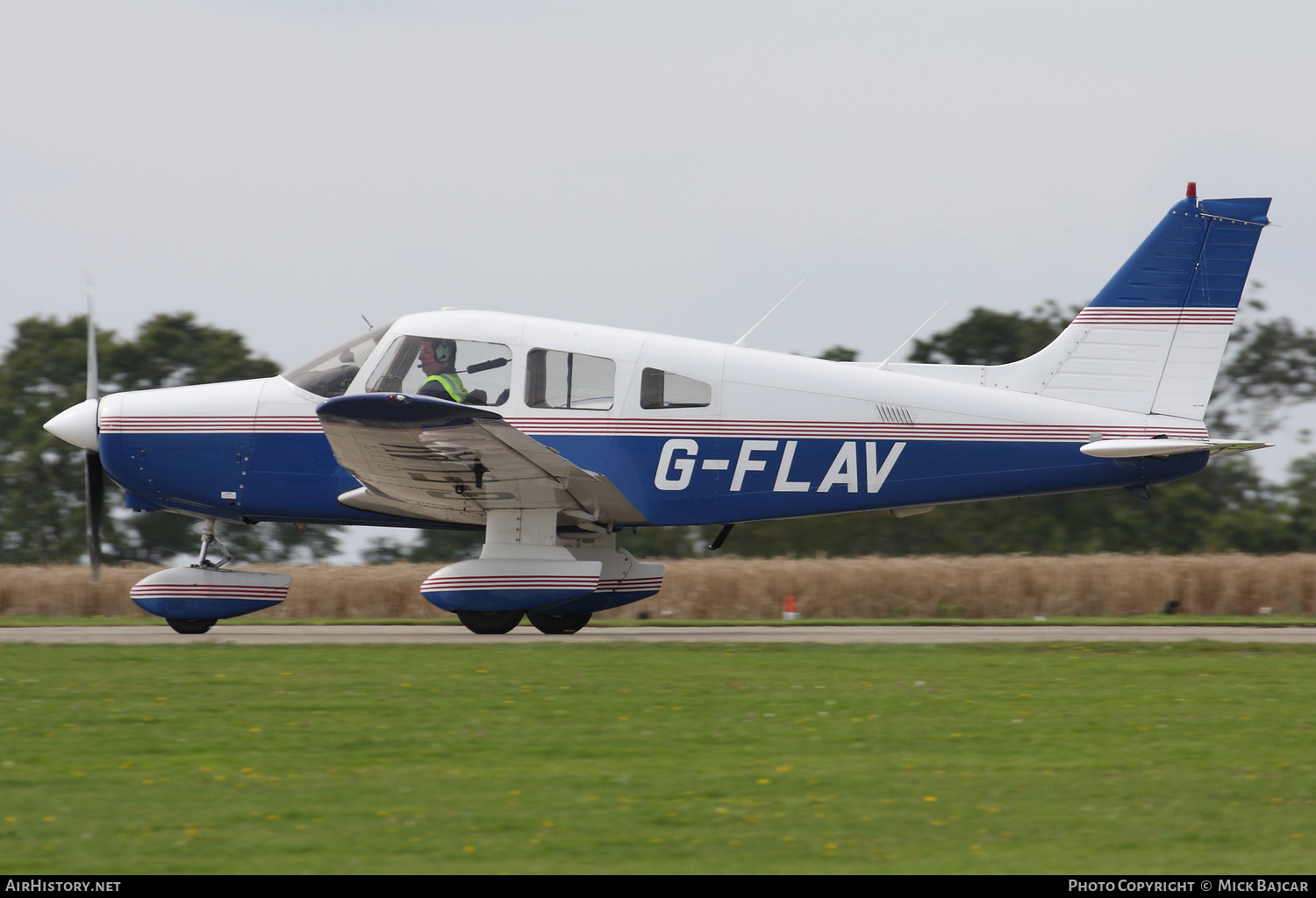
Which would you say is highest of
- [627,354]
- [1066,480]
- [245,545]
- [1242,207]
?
[1242,207]

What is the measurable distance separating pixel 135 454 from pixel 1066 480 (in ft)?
27.4

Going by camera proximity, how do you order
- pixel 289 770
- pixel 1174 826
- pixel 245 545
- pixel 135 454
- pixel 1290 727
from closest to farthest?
pixel 1174 826
pixel 289 770
pixel 1290 727
pixel 135 454
pixel 245 545

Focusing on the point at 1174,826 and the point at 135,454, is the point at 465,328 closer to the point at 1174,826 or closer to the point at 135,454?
the point at 135,454

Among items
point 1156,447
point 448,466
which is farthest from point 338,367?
point 1156,447

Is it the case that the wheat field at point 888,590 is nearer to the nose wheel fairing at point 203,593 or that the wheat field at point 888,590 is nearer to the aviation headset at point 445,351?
Answer: the nose wheel fairing at point 203,593

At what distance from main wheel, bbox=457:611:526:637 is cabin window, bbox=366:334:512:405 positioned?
1.86m

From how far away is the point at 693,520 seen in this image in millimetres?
11336

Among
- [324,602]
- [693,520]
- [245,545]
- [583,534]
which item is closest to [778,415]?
[693,520]

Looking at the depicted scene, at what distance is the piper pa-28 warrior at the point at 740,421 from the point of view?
11023 mm

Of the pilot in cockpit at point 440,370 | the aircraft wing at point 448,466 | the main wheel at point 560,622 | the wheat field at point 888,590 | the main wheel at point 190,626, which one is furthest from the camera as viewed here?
the wheat field at point 888,590

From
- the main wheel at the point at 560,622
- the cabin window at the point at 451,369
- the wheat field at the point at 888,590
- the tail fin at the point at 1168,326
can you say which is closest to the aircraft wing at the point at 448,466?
the cabin window at the point at 451,369

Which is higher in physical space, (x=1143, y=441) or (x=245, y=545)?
(x=1143, y=441)

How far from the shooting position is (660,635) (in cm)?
1191

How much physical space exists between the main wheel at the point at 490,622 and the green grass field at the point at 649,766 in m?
2.27
